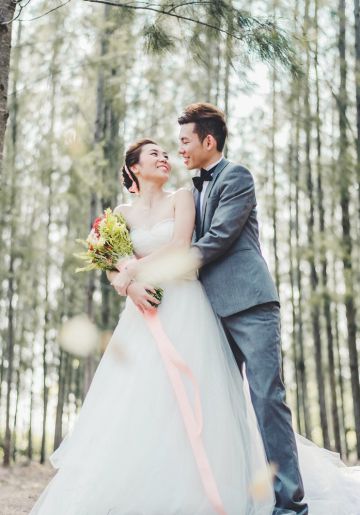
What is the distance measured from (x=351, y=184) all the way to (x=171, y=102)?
12.2 feet

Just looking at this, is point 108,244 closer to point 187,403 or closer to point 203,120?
point 203,120

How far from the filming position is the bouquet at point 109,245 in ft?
11.7

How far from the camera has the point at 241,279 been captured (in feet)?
10.8

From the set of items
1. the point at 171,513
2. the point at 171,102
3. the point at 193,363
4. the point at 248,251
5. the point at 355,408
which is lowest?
the point at 355,408

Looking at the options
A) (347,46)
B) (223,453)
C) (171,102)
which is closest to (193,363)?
(223,453)

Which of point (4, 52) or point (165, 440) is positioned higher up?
point (4, 52)

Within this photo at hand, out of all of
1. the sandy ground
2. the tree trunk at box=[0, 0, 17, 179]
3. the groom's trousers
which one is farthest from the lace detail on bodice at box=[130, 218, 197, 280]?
the sandy ground

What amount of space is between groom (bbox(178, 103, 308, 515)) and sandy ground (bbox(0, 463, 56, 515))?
2.34 m

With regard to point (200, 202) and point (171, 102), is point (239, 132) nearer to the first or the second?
point (171, 102)

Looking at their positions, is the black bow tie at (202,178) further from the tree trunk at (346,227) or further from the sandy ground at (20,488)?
the tree trunk at (346,227)

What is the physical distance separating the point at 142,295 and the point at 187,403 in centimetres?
60

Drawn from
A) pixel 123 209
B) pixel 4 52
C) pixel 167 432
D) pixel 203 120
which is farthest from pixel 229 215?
pixel 4 52

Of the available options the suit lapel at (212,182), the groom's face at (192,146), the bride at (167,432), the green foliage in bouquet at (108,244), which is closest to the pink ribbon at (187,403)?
the bride at (167,432)

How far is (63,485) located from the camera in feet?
10.0
